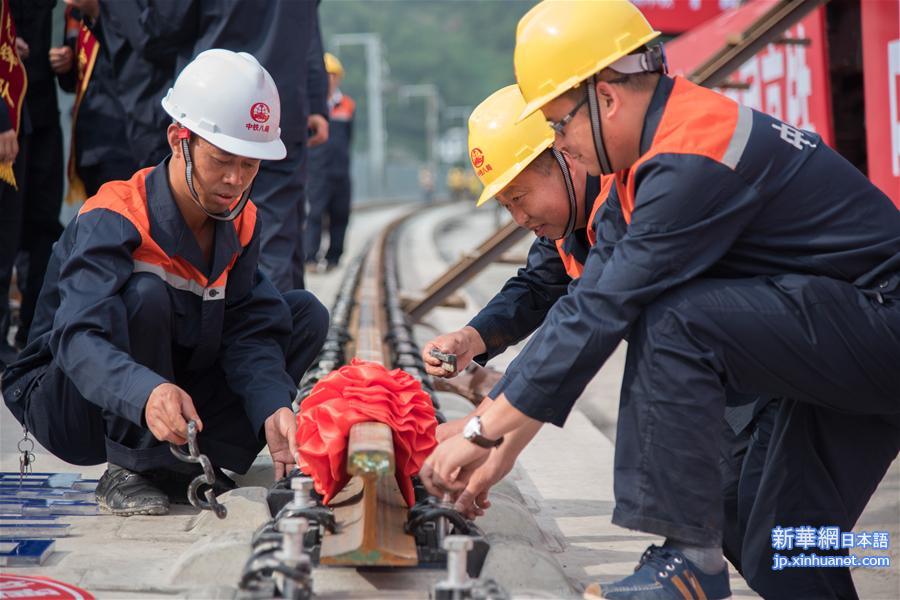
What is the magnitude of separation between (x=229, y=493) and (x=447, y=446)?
0.93 meters

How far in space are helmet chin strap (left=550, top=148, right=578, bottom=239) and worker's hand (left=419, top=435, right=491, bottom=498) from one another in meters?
1.03

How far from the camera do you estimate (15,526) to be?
332 centimetres

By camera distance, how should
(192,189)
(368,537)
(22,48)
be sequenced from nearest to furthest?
(368,537)
(192,189)
(22,48)

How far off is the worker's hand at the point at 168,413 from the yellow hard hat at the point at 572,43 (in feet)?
3.78

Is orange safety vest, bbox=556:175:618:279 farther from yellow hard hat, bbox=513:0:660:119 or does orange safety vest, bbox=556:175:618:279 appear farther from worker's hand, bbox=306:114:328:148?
worker's hand, bbox=306:114:328:148

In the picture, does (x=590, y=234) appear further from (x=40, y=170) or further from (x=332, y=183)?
(x=332, y=183)

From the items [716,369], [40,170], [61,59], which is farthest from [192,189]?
[61,59]

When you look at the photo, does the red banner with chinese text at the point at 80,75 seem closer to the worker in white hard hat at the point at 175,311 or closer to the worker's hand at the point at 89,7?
the worker's hand at the point at 89,7

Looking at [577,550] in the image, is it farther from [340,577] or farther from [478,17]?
[478,17]

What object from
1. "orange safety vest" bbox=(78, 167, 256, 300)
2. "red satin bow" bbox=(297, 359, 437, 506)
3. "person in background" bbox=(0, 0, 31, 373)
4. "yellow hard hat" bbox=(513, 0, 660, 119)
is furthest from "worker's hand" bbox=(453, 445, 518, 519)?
"person in background" bbox=(0, 0, 31, 373)

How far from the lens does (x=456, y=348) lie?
3598mm

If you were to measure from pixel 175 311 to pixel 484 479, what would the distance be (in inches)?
48.6

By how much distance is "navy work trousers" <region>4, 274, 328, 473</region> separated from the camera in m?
3.39

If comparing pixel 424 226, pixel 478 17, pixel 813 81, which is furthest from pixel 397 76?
pixel 813 81
